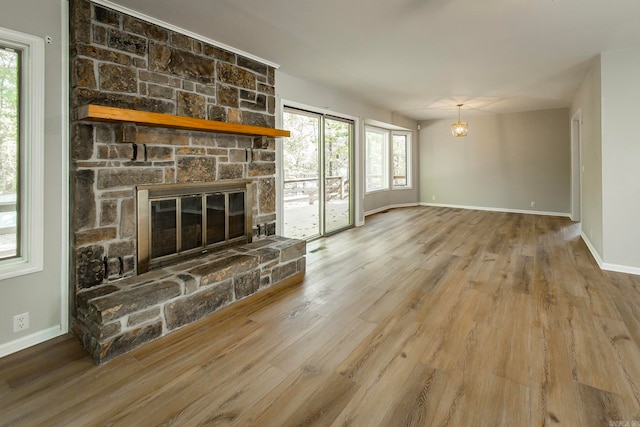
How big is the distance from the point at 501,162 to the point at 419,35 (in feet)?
20.7

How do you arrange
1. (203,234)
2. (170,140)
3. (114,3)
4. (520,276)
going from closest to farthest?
(114,3) < (170,140) < (203,234) < (520,276)

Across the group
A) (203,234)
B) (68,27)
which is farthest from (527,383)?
(68,27)

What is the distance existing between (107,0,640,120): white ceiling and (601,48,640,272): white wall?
26 cm

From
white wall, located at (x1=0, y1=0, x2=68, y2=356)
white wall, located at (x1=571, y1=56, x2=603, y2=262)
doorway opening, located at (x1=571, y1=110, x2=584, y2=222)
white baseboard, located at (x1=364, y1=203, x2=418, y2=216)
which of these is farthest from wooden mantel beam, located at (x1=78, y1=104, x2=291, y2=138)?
doorway opening, located at (x1=571, y1=110, x2=584, y2=222)

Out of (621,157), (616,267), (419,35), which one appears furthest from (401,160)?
(419,35)

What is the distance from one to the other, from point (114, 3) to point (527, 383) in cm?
394

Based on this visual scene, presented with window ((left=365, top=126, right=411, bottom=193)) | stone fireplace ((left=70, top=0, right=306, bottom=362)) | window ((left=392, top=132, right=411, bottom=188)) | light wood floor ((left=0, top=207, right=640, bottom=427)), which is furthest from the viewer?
window ((left=392, top=132, right=411, bottom=188))

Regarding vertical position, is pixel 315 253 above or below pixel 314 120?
below

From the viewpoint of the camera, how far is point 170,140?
3.10m

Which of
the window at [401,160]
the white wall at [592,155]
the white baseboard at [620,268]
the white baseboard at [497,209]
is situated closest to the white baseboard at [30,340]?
the white baseboard at [620,268]

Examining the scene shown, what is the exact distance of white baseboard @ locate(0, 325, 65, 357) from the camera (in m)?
2.28

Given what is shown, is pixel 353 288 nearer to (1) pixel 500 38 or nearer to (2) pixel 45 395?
(2) pixel 45 395

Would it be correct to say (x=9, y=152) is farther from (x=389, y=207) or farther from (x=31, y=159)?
(x=389, y=207)

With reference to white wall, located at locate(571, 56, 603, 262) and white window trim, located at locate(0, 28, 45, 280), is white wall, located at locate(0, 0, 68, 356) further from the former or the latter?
white wall, located at locate(571, 56, 603, 262)
